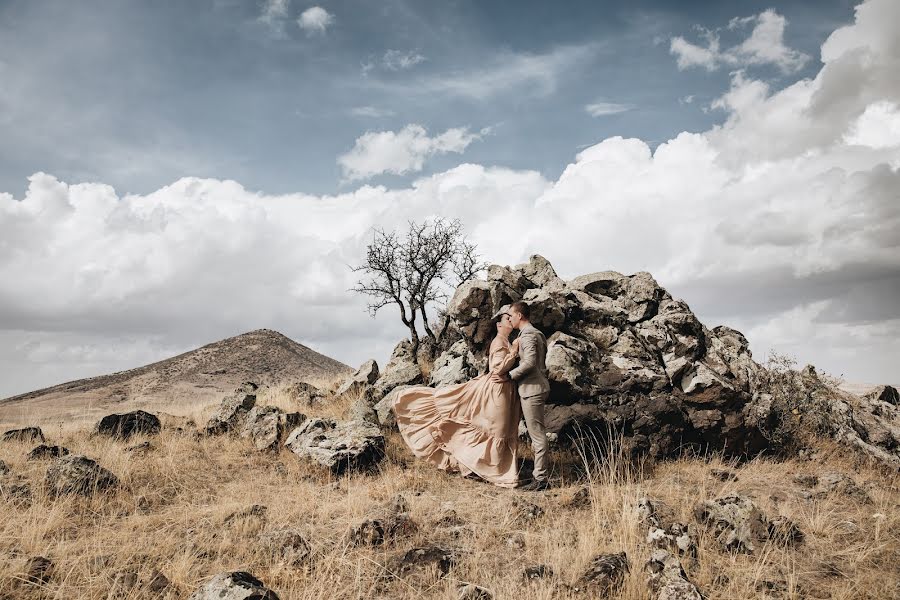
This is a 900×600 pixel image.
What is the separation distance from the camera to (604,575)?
5055 millimetres

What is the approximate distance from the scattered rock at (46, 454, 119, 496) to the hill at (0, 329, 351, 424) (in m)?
14.6

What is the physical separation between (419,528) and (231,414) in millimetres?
7982

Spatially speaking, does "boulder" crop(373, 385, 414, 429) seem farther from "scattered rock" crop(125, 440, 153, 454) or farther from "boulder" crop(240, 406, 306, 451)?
"scattered rock" crop(125, 440, 153, 454)

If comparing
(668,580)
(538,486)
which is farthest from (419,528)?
(668,580)

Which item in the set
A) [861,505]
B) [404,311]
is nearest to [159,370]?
[404,311]

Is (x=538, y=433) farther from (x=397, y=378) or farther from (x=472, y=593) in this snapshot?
(x=397, y=378)

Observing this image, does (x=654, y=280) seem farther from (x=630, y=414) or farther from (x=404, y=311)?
(x=404, y=311)

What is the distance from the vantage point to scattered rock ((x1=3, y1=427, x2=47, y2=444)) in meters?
11.9

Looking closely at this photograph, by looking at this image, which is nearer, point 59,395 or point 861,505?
point 861,505

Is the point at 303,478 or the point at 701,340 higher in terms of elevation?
the point at 701,340

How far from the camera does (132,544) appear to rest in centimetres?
642

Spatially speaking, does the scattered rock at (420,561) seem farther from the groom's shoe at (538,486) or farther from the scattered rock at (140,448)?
the scattered rock at (140,448)

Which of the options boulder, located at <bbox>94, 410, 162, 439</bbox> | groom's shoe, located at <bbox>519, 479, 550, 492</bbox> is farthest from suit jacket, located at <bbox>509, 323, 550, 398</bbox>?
boulder, located at <bbox>94, 410, 162, 439</bbox>

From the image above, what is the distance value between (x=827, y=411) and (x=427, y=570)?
34.2ft
